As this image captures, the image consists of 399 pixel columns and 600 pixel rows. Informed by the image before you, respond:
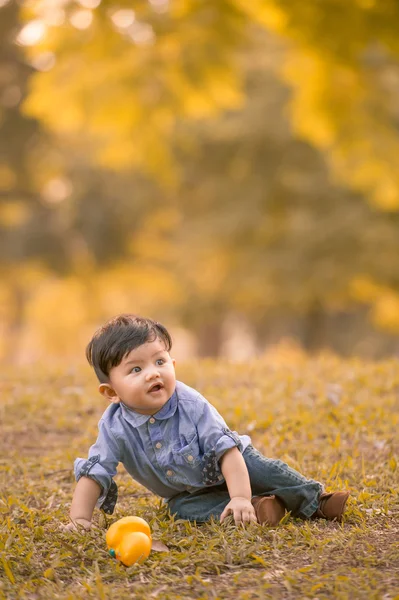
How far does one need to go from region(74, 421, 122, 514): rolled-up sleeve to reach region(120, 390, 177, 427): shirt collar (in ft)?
0.35

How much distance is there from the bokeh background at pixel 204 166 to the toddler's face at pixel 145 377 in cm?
463

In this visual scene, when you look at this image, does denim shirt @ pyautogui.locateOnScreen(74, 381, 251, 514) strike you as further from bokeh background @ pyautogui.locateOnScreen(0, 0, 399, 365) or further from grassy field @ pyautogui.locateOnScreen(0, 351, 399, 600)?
bokeh background @ pyautogui.locateOnScreen(0, 0, 399, 365)

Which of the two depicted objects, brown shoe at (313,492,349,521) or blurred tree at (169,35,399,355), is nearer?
brown shoe at (313,492,349,521)

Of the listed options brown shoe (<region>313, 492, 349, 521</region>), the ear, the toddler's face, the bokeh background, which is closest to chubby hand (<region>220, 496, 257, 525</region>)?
brown shoe (<region>313, 492, 349, 521</region>)

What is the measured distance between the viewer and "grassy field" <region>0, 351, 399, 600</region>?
2584mm

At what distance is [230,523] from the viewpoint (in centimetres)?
307

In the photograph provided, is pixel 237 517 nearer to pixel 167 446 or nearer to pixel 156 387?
pixel 167 446

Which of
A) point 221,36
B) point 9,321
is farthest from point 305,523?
point 9,321

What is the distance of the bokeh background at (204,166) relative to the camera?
8.43m

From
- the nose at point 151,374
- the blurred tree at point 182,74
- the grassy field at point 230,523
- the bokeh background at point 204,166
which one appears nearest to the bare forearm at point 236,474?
the grassy field at point 230,523

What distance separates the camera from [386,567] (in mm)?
2645

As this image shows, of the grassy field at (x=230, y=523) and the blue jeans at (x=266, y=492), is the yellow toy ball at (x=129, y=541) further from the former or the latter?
the blue jeans at (x=266, y=492)

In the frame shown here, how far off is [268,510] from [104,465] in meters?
0.71

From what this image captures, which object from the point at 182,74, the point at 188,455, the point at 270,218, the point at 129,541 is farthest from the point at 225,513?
the point at 270,218
